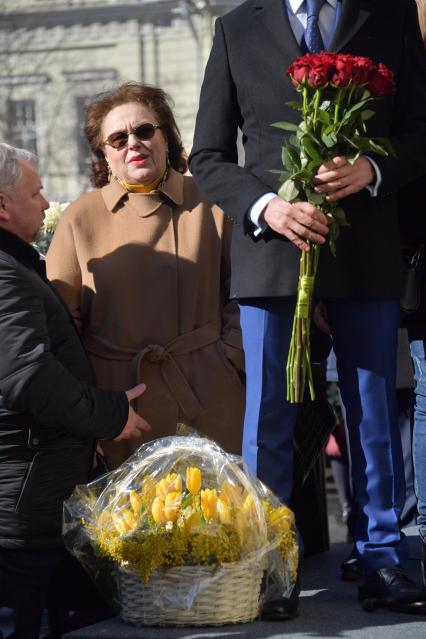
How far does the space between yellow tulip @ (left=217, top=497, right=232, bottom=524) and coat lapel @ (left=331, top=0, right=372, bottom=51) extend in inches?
55.9

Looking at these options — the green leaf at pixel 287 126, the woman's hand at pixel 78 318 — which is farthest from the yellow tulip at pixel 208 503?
the woman's hand at pixel 78 318

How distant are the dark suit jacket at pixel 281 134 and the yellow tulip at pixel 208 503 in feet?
2.07

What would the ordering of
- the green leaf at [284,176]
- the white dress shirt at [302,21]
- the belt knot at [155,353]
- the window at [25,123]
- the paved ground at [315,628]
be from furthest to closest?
the window at [25,123], the belt knot at [155,353], the white dress shirt at [302,21], the green leaf at [284,176], the paved ground at [315,628]

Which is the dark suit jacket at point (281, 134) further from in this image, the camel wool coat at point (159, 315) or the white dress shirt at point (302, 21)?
the camel wool coat at point (159, 315)

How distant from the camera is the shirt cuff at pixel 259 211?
3743 mm

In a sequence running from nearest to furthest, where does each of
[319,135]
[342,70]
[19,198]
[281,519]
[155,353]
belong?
[342,70]
[319,135]
[281,519]
[19,198]
[155,353]

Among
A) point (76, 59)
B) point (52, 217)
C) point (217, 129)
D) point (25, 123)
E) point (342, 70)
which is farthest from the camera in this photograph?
point (76, 59)

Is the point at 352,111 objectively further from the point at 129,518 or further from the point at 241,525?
the point at 129,518

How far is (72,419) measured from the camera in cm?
388

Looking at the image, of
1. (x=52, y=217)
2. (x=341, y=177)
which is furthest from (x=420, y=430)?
(x=52, y=217)

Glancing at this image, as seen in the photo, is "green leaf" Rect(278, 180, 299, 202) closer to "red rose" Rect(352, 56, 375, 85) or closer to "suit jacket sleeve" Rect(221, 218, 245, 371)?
"red rose" Rect(352, 56, 375, 85)

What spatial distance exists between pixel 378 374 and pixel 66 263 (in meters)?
1.39

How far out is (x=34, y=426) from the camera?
3.92 metres

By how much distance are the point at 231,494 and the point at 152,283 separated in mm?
1148
